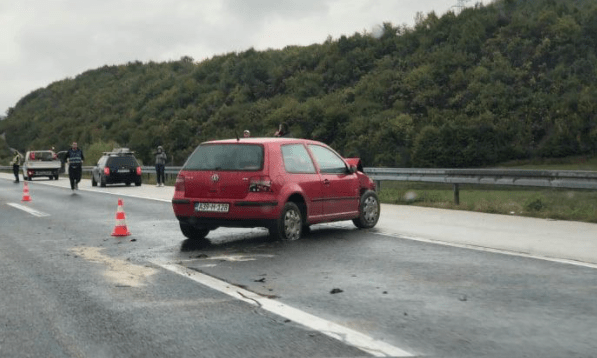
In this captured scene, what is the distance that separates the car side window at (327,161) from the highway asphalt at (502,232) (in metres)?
1.18

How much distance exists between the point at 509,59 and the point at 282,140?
53.7 metres

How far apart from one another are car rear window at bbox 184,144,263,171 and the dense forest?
41877 millimetres

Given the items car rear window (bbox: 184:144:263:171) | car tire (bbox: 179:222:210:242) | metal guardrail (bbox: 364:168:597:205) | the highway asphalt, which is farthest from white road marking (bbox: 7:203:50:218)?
metal guardrail (bbox: 364:168:597:205)

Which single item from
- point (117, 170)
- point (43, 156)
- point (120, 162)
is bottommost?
point (117, 170)

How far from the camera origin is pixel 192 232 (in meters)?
12.2

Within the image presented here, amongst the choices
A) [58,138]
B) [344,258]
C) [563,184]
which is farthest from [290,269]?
[58,138]

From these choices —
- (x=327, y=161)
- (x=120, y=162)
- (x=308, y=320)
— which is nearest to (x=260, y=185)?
(x=327, y=161)

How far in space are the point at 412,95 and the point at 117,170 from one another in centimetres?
3707

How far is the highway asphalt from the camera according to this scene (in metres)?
10.2

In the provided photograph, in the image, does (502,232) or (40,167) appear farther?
(40,167)

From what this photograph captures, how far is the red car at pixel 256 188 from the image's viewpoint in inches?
441

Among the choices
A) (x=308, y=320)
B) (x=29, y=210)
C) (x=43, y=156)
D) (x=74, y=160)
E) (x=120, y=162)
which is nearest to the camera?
(x=308, y=320)

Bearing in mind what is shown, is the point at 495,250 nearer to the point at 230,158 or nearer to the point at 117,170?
the point at 230,158

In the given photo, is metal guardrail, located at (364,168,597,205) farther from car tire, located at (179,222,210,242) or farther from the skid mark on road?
the skid mark on road
